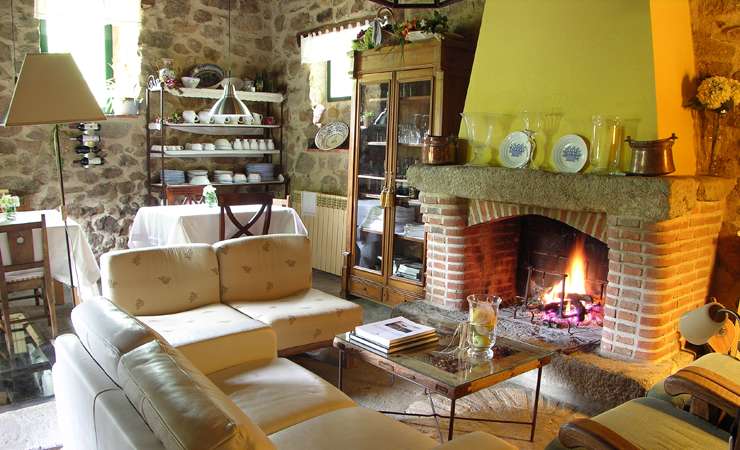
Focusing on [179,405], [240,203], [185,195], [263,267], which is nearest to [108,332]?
[179,405]

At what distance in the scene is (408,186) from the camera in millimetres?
4508

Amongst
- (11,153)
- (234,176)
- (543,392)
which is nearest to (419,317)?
(543,392)

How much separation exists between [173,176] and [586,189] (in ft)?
A: 12.8

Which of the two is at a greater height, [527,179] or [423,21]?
[423,21]

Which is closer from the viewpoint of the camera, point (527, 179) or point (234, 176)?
point (527, 179)

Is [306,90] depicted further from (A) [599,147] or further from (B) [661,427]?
(B) [661,427]

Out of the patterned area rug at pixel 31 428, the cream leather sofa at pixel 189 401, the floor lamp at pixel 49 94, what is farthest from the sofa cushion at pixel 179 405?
the floor lamp at pixel 49 94

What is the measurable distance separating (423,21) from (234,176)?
268cm

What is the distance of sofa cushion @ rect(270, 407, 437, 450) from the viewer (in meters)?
1.82

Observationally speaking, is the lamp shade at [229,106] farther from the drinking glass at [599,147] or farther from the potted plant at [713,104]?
the potted plant at [713,104]

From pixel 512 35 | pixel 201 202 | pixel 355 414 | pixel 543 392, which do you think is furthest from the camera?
pixel 201 202

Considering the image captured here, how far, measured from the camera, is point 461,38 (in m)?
4.15

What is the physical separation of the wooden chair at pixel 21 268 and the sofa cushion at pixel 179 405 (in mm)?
2424

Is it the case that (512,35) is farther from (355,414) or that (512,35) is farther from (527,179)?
(355,414)
